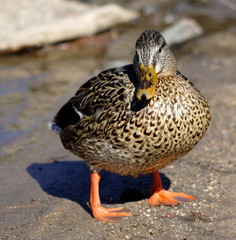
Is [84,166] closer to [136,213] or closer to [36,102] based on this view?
[136,213]

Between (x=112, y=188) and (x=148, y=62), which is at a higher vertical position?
(x=148, y=62)

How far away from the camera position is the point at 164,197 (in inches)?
170

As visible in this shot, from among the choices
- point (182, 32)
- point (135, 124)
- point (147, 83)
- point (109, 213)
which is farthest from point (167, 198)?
point (182, 32)

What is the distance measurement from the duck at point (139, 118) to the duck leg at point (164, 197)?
0.07 meters

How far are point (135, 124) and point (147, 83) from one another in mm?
357

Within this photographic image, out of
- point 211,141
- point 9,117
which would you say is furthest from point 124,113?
point 9,117

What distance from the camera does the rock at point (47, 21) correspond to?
948cm

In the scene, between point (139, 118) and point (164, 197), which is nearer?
point (139, 118)

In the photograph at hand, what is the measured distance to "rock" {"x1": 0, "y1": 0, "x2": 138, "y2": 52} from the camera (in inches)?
373

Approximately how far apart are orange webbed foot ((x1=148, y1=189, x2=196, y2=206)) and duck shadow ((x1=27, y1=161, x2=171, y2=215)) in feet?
0.67

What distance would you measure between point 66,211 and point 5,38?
19.6 feet

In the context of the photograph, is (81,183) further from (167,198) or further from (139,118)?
(139,118)

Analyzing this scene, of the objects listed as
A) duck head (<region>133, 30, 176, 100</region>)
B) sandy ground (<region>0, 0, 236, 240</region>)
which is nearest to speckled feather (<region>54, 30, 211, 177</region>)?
Result: duck head (<region>133, 30, 176, 100</region>)

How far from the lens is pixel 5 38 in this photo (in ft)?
30.6
